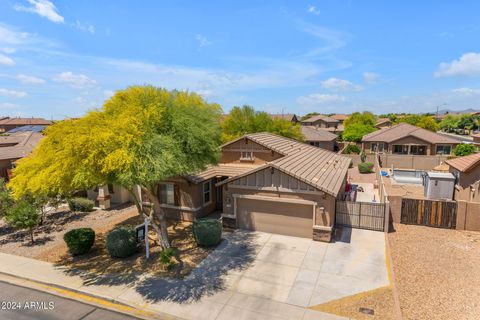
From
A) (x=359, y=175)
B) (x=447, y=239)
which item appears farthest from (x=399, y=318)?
(x=359, y=175)

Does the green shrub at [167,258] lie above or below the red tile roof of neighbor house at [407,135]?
below

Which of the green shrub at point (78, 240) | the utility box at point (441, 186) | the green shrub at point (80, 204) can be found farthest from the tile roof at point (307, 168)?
the green shrub at point (80, 204)

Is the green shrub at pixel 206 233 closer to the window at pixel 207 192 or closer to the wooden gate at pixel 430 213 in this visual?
the window at pixel 207 192

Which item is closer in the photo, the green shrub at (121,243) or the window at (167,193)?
the green shrub at (121,243)

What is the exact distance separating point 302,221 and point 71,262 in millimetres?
11202

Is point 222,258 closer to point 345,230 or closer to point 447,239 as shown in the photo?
point 345,230

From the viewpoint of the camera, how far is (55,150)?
11.3m

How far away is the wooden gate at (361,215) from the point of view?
16.3m

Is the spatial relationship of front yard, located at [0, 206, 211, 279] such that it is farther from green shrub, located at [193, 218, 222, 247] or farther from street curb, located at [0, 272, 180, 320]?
street curb, located at [0, 272, 180, 320]

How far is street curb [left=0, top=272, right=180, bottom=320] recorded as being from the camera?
9749mm

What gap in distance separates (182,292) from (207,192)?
9081 millimetres

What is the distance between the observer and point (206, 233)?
1438cm

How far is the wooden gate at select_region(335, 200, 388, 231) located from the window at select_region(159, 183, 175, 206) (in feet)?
32.7

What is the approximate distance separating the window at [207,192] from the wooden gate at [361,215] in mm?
8063
